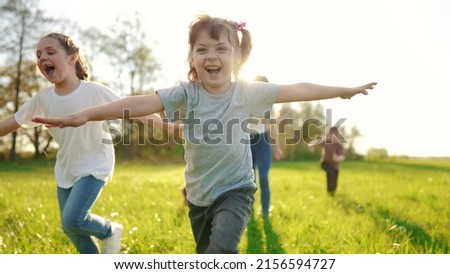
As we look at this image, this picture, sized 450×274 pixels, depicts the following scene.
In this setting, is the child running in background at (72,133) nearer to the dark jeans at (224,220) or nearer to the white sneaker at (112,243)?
the white sneaker at (112,243)

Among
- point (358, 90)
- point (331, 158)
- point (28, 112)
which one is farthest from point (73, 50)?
point (331, 158)

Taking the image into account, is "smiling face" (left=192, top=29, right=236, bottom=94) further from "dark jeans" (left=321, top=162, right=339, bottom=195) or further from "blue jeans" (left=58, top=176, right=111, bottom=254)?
"dark jeans" (left=321, top=162, right=339, bottom=195)

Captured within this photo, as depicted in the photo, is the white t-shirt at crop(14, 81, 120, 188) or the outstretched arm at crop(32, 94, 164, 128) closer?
the outstretched arm at crop(32, 94, 164, 128)

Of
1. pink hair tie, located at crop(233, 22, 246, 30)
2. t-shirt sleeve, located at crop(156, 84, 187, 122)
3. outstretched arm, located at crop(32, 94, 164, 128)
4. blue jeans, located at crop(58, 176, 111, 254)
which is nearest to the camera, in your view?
outstretched arm, located at crop(32, 94, 164, 128)

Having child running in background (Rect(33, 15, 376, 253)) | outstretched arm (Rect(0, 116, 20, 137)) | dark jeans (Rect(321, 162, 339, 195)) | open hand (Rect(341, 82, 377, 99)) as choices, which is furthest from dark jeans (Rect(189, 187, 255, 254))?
dark jeans (Rect(321, 162, 339, 195))

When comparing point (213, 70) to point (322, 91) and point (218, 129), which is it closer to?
point (218, 129)

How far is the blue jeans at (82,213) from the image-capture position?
3.03 metres

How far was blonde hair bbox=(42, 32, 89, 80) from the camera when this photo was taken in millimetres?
3178

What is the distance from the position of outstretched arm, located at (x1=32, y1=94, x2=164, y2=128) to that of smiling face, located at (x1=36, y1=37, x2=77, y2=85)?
1.00 meters

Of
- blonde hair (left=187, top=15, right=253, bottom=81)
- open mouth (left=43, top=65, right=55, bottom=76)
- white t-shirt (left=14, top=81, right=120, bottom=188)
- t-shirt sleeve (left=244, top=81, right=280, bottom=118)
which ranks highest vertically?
blonde hair (left=187, top=15, right=253, bottom=81)

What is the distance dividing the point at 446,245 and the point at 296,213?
5.46 ft

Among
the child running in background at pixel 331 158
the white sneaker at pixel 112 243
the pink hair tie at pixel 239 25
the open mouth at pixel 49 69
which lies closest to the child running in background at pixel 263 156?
the white sneaker at pixel 112 243

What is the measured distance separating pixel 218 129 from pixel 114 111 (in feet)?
1.88
